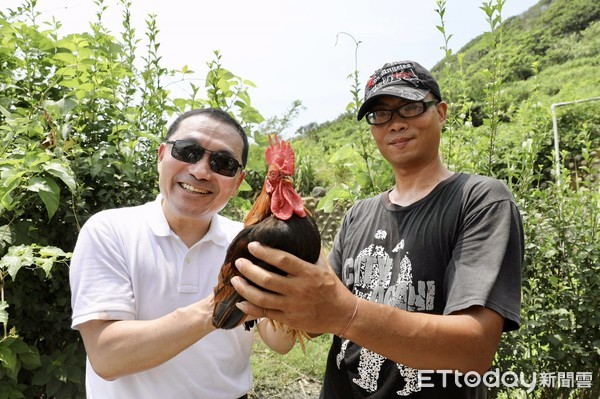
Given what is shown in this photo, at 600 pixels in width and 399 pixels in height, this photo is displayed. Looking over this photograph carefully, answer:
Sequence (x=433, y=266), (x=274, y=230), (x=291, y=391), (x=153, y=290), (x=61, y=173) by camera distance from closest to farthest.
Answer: (x=274, y=230), (x=433, y=266), (x=153, y=290), (x=61, y=173), (x=291, y=391)

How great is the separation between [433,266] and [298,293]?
71 cm

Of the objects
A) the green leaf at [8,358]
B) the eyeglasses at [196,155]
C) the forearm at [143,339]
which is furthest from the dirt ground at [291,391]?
the eyeglasses at [196,155]

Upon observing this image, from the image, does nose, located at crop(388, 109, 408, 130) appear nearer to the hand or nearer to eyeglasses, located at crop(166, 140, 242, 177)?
eyeglasses, located at crop(166, 140, 242, 177)

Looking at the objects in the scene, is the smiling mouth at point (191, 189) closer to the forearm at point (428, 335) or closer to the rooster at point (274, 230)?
the rooster at point (274, 230)

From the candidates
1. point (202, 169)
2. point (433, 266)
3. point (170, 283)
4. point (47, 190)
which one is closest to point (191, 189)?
point (202, 169)

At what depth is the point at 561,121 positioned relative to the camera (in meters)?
12.1

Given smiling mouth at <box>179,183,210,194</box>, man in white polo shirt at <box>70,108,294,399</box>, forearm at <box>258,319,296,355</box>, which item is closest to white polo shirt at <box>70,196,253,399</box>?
man in white polo shirt at <box>70,108,294,399</box>

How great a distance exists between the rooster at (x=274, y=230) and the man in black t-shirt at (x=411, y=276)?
0.30 ft

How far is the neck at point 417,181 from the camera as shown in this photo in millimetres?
2100

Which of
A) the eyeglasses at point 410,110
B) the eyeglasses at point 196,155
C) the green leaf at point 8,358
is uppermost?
the eyeglasses at point 410,110

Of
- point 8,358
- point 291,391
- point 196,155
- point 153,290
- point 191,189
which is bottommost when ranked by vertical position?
point 291,391

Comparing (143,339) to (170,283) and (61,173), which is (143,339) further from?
(61,173)

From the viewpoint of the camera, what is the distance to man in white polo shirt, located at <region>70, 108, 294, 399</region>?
176 centimetres

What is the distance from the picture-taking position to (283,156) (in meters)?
1.69
